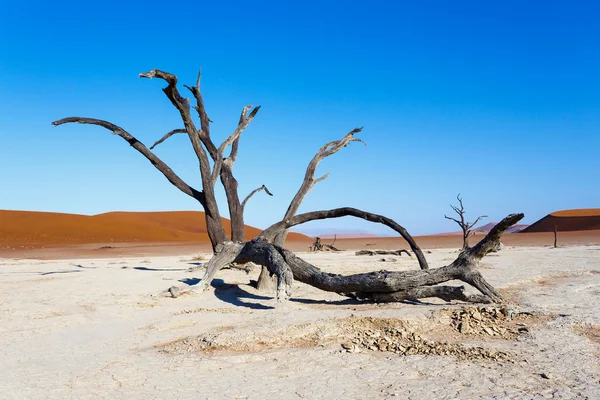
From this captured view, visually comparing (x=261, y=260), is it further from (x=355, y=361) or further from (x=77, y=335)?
(x=355, y=361)

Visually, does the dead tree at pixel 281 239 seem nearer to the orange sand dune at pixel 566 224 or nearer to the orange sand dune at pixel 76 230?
the orange sand dune at pixel 76 230

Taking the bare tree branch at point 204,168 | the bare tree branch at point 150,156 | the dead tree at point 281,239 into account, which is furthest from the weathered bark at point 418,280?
the bare tree branch at point 150,156

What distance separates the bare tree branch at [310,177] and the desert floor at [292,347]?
1880mm

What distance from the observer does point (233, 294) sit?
26.6 ft

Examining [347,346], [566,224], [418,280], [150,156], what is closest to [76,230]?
[150,156]

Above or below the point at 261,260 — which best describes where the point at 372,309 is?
below

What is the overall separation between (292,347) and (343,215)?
4013mm

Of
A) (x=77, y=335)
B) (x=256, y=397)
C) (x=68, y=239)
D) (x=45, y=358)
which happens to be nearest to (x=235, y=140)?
(x=77, y=335)

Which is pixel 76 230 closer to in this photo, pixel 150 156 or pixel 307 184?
pixel 150 156

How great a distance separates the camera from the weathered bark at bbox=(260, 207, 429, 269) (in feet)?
26.8

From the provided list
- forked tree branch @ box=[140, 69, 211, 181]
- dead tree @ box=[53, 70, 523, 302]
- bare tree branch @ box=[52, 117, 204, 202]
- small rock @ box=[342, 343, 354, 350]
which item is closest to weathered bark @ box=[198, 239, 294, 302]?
dead tree @ box=[53, 70, 523, 302]

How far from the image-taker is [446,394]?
355 cm

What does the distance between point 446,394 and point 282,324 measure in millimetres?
2299

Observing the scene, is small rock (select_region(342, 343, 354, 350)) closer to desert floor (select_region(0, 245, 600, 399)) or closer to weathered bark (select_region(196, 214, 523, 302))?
desert floor (select_region(0, 245, 600, 399))
